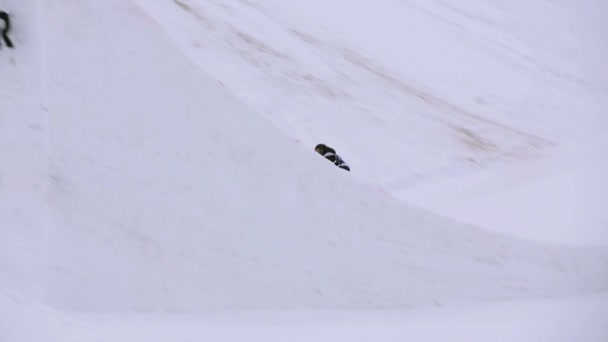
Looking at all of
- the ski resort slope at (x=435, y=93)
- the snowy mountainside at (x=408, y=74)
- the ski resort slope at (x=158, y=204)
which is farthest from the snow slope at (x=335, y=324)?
the snowy mountainside at (x=408, y=74)

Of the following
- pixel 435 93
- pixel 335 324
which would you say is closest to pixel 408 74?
pixel 435 93

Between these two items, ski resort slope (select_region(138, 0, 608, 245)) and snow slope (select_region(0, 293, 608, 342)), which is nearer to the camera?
snow slope (select_region(0, 293, 608, 342))

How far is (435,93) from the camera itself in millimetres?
4637

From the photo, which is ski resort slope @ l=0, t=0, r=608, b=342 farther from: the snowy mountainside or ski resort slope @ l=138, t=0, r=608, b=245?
the snowy mountainside

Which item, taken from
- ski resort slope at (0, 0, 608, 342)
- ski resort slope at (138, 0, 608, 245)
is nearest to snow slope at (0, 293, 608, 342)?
ski resort slope at (0, 0, 608, 342)

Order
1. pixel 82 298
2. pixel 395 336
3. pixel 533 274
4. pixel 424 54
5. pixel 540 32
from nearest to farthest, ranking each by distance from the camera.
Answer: pixel 82 298
pixel 395 336
pixel 533 274
pixel 424 54
pixel 540 32

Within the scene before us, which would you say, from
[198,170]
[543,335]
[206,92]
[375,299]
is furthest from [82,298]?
[543,335]

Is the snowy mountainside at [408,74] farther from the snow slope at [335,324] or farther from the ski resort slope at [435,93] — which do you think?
the snow slope at [335,324]

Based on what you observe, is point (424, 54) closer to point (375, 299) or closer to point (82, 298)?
point (375, 299)

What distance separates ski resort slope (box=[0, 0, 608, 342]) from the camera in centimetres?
196

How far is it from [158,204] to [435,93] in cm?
285

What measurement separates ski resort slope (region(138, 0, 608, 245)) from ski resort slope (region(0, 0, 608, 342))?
0.55m

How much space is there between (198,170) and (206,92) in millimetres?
200

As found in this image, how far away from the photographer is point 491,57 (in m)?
5.48
